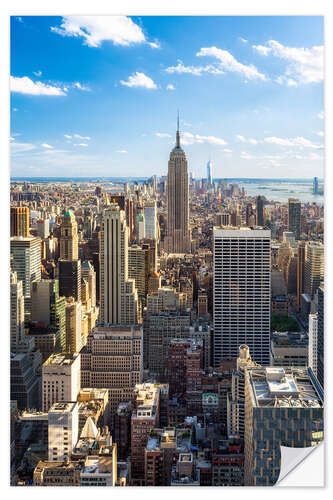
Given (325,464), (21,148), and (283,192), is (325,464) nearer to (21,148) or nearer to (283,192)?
(283,192)

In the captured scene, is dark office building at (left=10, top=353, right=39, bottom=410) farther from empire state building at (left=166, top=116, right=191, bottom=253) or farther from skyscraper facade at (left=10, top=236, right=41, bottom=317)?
empire state building at (left=166, top=116, right=191, bottom=253)

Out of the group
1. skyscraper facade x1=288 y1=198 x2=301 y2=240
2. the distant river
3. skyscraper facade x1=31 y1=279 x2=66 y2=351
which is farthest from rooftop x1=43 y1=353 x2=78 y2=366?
skyscraper facade x1=288 y1=198 x2=301 y2=240

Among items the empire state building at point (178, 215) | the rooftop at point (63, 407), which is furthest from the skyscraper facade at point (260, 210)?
the rooftop at point (63, 407)

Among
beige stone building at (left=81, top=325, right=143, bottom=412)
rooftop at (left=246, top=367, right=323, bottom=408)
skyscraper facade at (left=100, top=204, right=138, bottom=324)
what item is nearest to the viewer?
rooftop at (left=246, top=367, right=323, bottom=408)

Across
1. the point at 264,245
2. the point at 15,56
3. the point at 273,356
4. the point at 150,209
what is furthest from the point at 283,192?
the point at 150,209

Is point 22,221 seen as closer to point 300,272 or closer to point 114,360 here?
point 114,360

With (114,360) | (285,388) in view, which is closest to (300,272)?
(114,360)

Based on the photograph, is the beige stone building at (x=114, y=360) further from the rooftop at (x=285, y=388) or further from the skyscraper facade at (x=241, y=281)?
the rooftop at (x=285, y=388)
